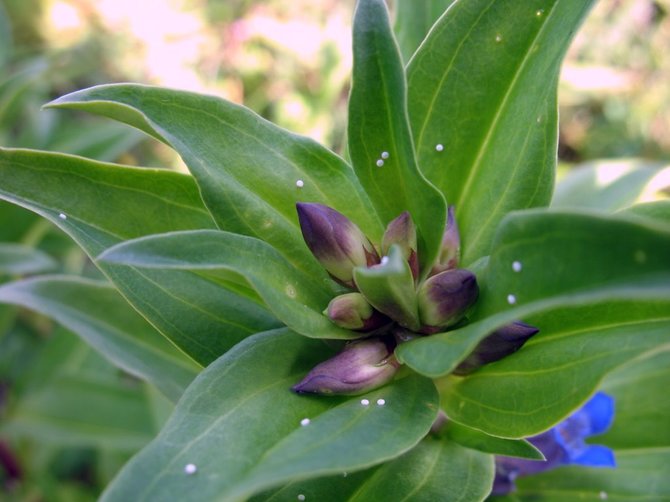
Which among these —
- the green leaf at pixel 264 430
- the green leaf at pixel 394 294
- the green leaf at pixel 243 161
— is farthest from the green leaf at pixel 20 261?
the green leaf at pixel 394 294

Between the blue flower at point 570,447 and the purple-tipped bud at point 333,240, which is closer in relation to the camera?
the purple-tipped bud at point 333,240

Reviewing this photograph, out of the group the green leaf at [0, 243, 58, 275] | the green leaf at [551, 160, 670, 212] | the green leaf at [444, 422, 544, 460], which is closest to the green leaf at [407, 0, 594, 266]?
the green leaf at [444, 422, 544, 460]

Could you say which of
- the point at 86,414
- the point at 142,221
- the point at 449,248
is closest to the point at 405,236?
the point at 449,248

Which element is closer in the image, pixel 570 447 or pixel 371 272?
pixel 371 272

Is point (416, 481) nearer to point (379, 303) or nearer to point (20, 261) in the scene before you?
point (379, 303)

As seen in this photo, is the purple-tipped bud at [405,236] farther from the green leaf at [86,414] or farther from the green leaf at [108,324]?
the green leaf at [86,414]

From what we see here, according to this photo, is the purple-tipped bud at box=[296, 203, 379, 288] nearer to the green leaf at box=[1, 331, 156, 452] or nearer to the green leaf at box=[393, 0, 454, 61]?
the green leaf at box=[393, 0, 454, 61]
